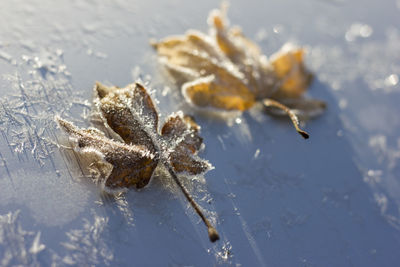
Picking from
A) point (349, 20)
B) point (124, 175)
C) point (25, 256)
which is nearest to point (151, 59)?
point (124, 175)

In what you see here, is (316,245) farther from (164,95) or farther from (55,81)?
(55,81)

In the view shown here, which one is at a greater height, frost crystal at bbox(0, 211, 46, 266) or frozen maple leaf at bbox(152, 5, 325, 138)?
frozen maple leaf at bbox(152, 5, 325, 138)

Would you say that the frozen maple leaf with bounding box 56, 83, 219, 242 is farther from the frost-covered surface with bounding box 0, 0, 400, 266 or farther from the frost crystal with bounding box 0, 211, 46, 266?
the frost crystal with bounding box 0, 211, 46, 266

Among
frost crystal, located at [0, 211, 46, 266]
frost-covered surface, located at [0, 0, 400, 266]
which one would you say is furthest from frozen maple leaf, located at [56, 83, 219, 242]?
frost crystal, located at [0, 211, 46, 266]

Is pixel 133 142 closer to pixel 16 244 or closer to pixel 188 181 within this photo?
pixel 188 181

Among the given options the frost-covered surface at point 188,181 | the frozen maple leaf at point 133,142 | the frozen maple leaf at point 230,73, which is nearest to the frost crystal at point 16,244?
the frost-covered surface at point 188,181
